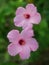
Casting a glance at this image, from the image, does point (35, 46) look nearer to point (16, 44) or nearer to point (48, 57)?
point (16, 44)

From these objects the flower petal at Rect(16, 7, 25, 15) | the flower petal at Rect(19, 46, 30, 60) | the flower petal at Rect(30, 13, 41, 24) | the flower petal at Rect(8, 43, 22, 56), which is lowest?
the flower petal at Rect(19, 46, 30, 60)

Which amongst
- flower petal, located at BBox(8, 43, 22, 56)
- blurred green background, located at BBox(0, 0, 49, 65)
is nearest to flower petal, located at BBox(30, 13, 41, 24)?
flower petal, located at BBox(8, 43, 22, 56)

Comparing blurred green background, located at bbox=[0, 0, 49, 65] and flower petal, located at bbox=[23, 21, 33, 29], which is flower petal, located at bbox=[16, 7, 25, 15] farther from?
blurred green background, located at bbox=[0, 0, 49, 65]

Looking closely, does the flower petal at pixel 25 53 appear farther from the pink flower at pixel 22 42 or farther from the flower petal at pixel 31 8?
the flower petal at pixel 31 8

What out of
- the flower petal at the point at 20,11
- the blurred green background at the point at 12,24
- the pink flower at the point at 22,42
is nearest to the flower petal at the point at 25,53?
the pink flower at the point at 22,42

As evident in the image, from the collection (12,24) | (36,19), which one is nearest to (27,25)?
(36,19)

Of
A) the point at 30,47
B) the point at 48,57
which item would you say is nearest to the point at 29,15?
the point at 30,47

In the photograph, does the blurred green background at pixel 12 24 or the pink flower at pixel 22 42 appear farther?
the blurred green background at pixel 12 24
